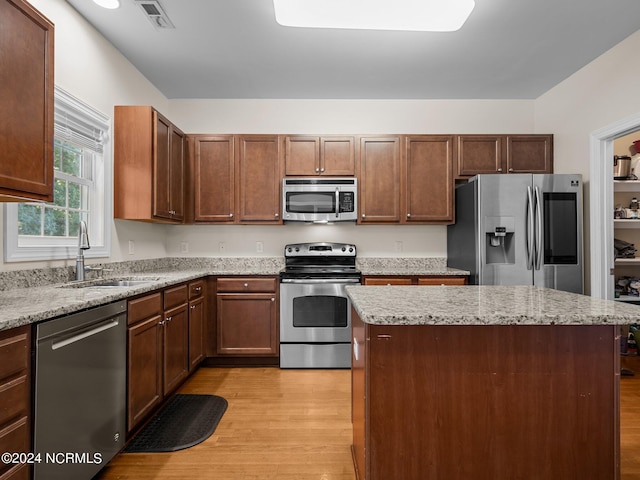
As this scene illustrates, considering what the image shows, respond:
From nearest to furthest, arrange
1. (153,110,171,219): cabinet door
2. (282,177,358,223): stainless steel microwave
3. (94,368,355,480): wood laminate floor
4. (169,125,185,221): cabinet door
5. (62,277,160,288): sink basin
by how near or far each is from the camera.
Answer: (94,368,355,480): wood laminate floor
(62,277,160,288): sink basin
(153,110,171,219): cabinet door
(169,125,185,221): cabinet door
(282,177,358,223): stainless steel microwave

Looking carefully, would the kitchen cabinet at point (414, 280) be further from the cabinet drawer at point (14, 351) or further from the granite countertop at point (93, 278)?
the cabinet drawer at point (14, 351)

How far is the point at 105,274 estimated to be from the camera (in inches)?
106

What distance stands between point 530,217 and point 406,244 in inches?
49.6

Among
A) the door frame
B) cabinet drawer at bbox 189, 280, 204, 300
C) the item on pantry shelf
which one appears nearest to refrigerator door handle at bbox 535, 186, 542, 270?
the door frame

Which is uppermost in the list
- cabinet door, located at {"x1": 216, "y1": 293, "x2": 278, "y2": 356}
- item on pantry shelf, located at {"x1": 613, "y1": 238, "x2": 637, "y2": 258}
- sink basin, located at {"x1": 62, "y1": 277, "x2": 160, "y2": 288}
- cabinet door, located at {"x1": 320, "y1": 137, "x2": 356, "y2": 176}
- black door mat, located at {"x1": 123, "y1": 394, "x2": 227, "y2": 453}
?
cabinet door, located at {"x1": 320, "y1": 137, "x2": 356, "y2": 176}

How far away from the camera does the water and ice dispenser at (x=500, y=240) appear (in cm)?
315

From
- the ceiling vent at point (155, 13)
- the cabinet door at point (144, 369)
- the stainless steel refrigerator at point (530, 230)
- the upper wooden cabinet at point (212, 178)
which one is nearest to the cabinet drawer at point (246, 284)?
the upper wooden cabinet at point (212, 178)

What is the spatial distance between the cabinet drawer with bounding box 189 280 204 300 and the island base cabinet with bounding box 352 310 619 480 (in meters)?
2.07

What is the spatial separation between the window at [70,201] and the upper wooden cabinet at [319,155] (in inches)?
63.9

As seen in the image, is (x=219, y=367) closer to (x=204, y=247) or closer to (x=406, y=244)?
(x=204, y=247)

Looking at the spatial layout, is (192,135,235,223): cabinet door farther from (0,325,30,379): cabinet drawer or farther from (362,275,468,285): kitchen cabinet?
(0,325,30,379): cabinet drawer

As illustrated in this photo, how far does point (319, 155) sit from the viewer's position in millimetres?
3660

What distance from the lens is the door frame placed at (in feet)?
10.2

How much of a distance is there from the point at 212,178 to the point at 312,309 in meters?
1.68
